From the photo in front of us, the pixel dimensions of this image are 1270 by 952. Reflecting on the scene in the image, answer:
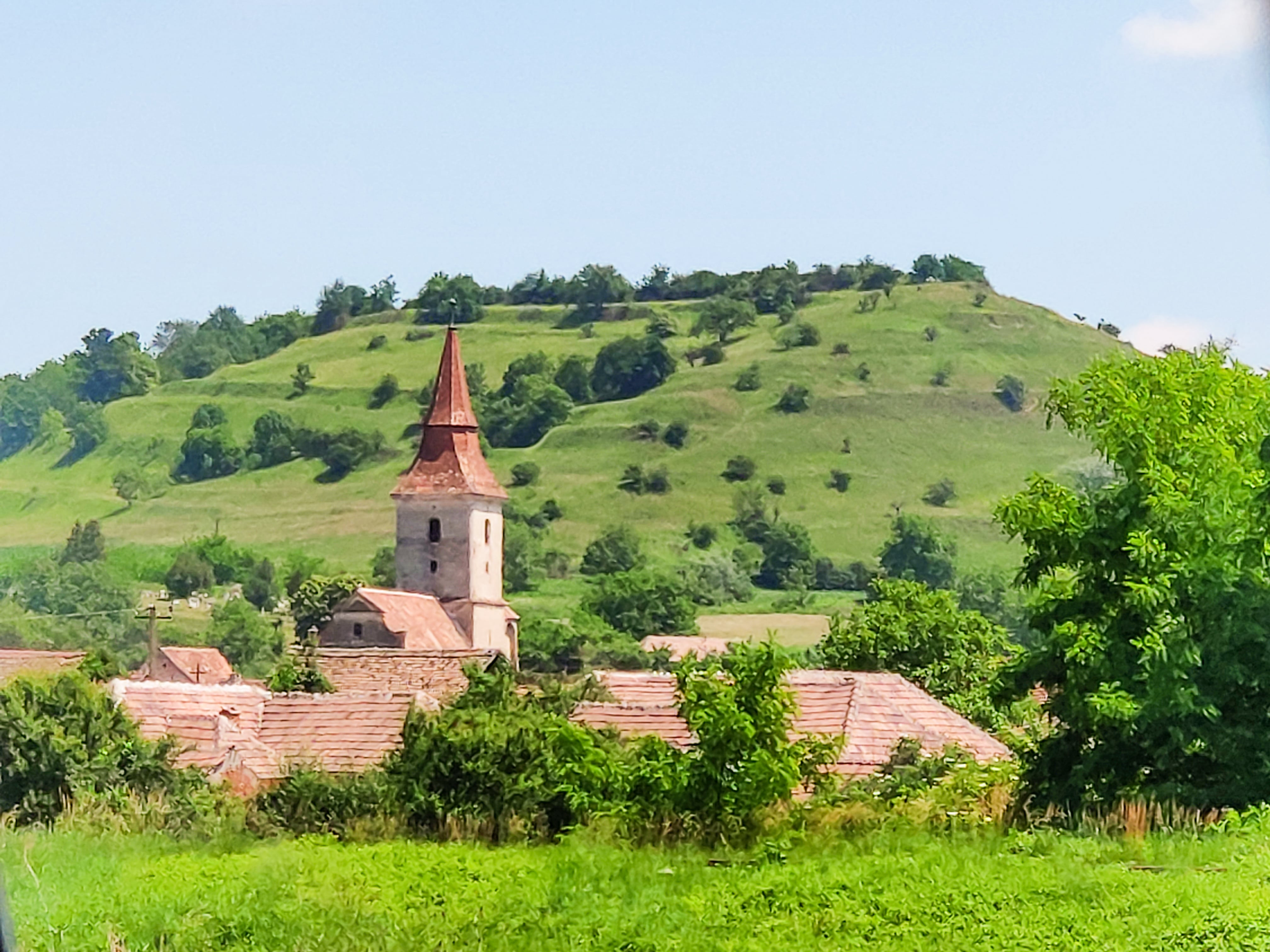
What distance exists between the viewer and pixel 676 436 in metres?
Result: 6.41

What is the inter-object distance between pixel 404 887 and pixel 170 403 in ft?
7.06

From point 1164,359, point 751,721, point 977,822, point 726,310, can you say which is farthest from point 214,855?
point 1164,359

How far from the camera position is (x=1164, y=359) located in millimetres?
5348

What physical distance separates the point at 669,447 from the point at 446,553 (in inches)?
31.0

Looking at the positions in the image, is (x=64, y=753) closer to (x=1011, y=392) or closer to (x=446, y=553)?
(x=446, y=553)

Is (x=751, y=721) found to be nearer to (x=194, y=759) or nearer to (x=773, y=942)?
(x=773, y=942)

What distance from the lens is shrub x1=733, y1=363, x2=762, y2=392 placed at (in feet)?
21.2

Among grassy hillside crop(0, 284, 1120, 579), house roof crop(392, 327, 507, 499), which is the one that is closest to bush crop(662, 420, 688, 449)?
grassy hillside crop(0, 284, 1120, 579)

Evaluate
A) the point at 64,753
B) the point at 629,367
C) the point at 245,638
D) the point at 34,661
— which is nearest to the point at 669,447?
the point at 629,367

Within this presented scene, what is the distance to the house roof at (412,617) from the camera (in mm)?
6238

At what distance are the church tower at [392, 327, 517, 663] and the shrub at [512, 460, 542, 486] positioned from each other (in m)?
0.07

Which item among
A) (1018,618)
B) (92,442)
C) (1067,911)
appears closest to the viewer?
(1067,911)

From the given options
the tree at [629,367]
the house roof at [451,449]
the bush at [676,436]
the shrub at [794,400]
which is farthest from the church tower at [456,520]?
the shrub at [794,400]

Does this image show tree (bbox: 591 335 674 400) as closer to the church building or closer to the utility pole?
the church building
